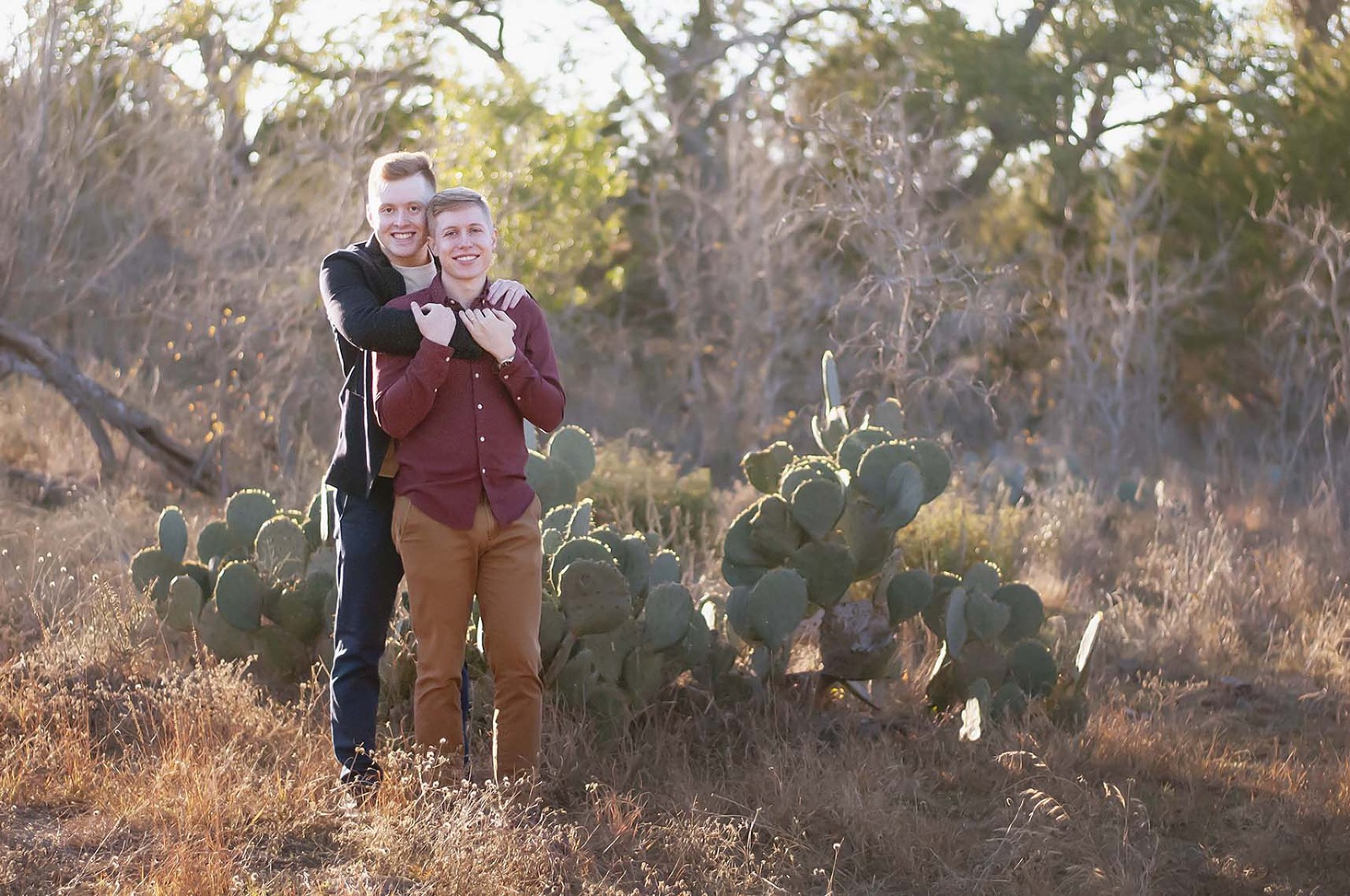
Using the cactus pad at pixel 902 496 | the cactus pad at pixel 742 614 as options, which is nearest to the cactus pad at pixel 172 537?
the cactus pad at pixel 742 614

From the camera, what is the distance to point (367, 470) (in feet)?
11.4

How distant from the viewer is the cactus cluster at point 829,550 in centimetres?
443

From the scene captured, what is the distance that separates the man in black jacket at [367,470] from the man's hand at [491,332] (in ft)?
0.47

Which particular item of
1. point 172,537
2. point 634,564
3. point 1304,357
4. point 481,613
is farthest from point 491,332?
point 1304,357

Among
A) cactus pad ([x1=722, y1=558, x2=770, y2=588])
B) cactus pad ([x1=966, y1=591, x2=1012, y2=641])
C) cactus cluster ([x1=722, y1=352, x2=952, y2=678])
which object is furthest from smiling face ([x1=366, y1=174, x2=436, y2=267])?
cactus pad ([x1=966, y1=591, x2=1012, y2=641])

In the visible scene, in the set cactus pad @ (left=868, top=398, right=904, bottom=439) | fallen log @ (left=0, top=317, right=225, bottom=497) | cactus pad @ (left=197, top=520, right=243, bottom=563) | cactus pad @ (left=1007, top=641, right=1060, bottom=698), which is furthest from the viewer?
fallen log @ (left=0, top=317, right=225, bottom=497)

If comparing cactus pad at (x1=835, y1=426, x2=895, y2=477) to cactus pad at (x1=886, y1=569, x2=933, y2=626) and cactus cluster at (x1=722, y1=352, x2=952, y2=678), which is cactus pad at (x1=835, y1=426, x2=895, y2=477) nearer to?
cactus cluster at (x1=722, y1=352, x2=952, y2=678)

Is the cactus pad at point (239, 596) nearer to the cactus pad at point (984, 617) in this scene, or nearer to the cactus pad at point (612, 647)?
the cactus pad at point (612, 647)

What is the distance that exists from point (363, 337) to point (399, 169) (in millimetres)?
506

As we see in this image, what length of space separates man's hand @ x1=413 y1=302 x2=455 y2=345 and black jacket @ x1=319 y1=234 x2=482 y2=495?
35 mm

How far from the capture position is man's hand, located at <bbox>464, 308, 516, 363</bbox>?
10.9 ft

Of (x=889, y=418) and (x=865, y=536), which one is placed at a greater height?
(x=889, y=418)

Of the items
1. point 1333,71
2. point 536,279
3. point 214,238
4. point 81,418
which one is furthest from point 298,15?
point 1333,71

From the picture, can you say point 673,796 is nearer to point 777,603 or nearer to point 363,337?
point 777,603
